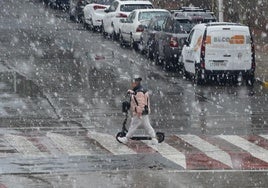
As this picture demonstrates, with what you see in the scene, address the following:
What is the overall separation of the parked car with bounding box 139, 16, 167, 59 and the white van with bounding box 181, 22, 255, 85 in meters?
5.35

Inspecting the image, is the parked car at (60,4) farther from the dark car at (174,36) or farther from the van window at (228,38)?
the van window at (228,38)

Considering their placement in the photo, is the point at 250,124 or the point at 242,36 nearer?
the point at 250,124

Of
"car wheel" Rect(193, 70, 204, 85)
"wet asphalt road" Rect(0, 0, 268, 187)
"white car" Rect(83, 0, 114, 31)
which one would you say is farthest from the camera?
"white car" Rect(83, 0, 114, 31)

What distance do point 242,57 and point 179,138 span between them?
9621 millimetres

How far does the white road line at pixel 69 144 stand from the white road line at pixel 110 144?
48 centimetres

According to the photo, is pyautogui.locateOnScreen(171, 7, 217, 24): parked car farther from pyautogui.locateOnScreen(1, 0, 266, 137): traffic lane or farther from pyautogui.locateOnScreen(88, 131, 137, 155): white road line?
pyautogui.locateOnScreen(88, 131, 137, 155): white road line

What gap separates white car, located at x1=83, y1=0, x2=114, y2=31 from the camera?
46.6 metres

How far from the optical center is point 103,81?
29.7 meters

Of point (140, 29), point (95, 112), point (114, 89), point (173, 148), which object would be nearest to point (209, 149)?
point (173, 148)

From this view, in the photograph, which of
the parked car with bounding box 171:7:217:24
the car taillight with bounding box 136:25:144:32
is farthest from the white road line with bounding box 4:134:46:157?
the car taillight with bounding box 136:25:144:32

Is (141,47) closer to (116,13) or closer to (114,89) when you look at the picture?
(116,13)

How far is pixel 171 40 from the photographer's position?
3219 cm

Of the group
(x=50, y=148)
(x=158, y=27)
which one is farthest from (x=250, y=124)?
(x=158, y=27)

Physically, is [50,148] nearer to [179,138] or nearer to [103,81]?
[179,138]
